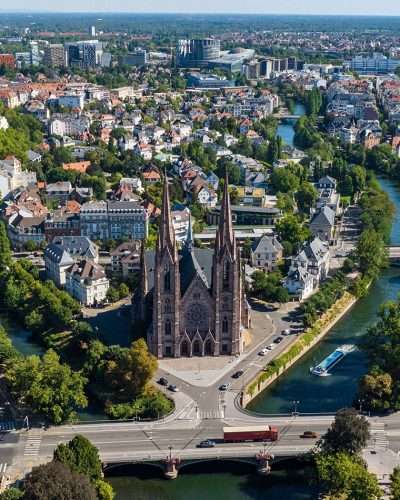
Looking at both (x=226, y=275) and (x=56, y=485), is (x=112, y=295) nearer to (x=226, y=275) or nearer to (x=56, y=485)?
(x=226, y=275)

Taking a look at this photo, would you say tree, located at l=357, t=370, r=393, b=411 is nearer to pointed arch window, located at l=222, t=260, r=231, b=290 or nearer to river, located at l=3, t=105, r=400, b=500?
river, located at l=3, t=105, r=400, b=500

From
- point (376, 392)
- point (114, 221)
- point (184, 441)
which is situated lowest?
point (184, 441)

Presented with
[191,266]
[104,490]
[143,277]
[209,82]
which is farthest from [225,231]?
[209,82]

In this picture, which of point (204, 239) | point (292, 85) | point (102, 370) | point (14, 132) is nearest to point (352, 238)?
point (204, 239)

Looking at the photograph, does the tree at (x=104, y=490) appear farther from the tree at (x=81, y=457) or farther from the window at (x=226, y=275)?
→ the window at (x=226, y=275)

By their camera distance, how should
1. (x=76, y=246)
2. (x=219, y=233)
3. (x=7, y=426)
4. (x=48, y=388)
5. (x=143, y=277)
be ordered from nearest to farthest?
(x=7, y=426), (x=48, y=388), (x=219, y=233), (x=143, y=277), (x=76, y=246)

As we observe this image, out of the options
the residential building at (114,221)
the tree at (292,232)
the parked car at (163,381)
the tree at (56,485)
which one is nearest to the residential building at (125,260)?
the residential building at (114,221)

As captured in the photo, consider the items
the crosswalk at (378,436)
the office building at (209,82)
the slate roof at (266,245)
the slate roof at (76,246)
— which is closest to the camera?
the crosswalk at (378,436)
